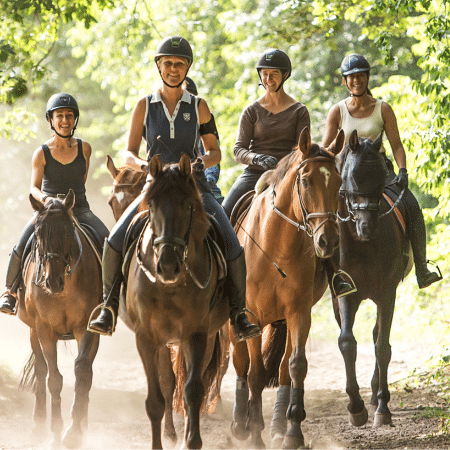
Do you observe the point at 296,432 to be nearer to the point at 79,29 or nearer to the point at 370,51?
the point at 370,51

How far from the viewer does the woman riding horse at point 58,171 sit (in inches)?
311

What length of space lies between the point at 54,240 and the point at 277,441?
2.81 m

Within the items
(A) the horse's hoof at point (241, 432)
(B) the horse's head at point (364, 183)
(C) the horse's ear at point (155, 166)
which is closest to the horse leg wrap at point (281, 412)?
(A) the horse's hoof at point (241, 432)

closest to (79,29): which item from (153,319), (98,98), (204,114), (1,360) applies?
(98,98)

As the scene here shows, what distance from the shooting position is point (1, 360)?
12.4 m

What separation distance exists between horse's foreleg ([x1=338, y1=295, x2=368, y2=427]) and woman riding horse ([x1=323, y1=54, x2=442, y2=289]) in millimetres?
1199

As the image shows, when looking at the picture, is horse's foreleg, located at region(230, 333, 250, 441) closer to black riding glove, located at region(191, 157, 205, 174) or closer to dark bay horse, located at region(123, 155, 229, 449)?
dark bay horse, located at region(123, 155, 229, 449)

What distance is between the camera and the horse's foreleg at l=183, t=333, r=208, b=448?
17.2 ft

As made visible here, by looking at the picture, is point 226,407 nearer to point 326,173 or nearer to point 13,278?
point 13,278

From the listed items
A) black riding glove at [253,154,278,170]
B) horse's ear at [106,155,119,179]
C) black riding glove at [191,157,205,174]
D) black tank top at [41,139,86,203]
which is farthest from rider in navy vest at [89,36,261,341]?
horse's ear at [106,155,119,179]

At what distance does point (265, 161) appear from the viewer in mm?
7109

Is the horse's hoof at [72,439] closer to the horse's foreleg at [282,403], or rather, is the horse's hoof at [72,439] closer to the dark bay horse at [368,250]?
the horse's foreleg at [282,403]

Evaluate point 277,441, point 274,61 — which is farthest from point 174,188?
point 274,61

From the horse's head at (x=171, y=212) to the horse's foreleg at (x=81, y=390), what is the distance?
8.83 feet
